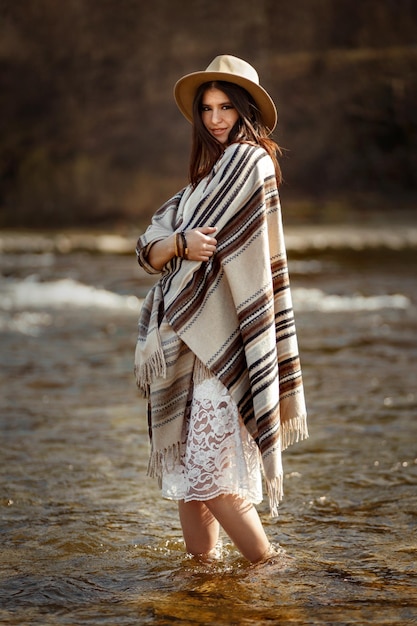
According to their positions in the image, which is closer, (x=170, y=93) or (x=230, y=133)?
(x=230, y=133)

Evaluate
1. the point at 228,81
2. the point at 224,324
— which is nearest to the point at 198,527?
the point at 224,324

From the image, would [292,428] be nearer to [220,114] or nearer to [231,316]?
[231,316]

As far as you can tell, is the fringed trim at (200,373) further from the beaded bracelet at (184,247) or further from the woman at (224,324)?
the beaded bracelet at (184,247)

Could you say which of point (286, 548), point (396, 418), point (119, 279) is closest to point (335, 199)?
point (119, 279)

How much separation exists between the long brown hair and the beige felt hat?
2cm

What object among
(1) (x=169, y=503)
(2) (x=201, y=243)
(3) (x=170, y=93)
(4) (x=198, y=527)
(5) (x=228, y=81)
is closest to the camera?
(2) (x=201, y=243)

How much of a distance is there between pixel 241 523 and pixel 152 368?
21.6 inches

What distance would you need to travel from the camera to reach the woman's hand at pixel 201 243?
3.11 meters

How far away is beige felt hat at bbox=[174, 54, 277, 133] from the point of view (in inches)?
125

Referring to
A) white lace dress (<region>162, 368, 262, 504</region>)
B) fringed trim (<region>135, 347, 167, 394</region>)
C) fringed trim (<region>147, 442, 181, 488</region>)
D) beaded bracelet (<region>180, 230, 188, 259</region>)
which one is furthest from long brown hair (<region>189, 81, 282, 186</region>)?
fringed trim (<region>147, 442, 181, 488</region>)

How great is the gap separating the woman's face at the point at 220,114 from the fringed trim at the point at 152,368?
0.69m

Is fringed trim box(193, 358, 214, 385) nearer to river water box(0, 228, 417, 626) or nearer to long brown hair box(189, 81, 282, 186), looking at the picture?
long brown hair box(189, 81, 282, 186)

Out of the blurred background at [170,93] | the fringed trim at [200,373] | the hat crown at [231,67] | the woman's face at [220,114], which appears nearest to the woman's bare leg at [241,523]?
the fringed trim at [200,373]

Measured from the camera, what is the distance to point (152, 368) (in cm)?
321
